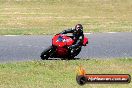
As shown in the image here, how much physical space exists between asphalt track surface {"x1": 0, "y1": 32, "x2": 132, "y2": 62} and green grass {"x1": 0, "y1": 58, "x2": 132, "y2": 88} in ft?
5.35

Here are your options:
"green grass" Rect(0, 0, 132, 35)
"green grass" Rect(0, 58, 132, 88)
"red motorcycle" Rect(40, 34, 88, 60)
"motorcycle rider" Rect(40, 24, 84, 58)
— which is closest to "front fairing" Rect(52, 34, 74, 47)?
"red motorcycle" Rect(40, 34, 88, 60)

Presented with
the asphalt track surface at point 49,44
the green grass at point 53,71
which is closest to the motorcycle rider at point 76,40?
the green grass at point 53,71

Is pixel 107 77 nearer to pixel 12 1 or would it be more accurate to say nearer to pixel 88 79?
pixel 88 79

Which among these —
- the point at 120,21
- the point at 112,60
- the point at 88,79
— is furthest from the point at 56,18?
the point at 88,79

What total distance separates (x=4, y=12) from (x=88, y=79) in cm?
2835

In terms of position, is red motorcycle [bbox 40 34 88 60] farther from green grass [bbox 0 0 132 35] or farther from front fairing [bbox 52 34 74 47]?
A: green grass [bbox 0 0 132 35]

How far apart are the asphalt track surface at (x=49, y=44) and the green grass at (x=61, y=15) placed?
2420 millimetres

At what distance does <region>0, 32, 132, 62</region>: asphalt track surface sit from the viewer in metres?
17.1

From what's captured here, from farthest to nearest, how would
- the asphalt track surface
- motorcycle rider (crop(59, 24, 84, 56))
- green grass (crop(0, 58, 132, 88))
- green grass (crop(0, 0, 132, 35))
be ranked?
green grass (crop(0, 0, 132, 35)) < the asphalt track surface < motorcycle rider (crop(59, 24, 84, 56)) < green grass (crop(0, 58, 132, 88))

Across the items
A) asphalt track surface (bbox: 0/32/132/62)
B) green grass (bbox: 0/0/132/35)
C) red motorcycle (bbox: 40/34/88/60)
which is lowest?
green grass (bbox: 0/0/132/35)

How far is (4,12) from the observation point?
35.8 m

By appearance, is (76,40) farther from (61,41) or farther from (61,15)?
(61,15)

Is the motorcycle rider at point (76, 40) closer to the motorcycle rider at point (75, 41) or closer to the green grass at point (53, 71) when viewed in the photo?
the motorcycle rider at point (75, 41)

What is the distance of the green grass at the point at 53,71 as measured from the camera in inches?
437
